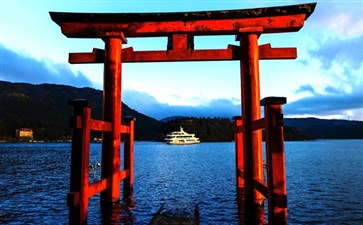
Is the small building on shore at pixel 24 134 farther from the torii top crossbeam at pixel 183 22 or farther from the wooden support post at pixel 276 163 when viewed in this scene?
the wooden support post at pixel 276 163

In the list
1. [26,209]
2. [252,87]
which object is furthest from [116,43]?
[26,209]

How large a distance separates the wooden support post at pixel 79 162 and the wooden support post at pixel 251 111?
486cm

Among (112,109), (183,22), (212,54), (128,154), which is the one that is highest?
(183,22)

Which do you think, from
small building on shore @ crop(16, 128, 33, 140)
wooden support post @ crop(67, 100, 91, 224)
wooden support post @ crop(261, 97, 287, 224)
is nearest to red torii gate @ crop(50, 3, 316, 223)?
wooden support post @ crop(67, 100, 91, 224)

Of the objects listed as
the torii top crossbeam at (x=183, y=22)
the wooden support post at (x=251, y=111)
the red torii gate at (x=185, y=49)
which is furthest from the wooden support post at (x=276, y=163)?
the torii top crossbeam at (x=183, y=22)

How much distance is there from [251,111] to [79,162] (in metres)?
5.29

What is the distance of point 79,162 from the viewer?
703 cm

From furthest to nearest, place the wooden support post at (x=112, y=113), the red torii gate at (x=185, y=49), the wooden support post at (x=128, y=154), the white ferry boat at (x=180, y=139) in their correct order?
the white ferry boat at (x=180, y=139) → the wooden support post at (x=128, y=154) → the wooden support post at (x=112, y=113) → the red torii gate at (x=185, y=49)

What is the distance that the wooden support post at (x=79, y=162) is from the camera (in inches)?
274

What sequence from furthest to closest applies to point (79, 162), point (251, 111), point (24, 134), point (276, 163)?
1. point (24, 134)
2. point (251, 111)
3. point (79, 162)
4. point (276, 163)

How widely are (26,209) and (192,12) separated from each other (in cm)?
1029

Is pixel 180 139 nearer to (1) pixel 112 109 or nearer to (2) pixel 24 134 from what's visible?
(2) pixel 24 134

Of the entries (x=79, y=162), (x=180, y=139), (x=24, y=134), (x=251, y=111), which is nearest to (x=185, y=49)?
(x=251, y=111)

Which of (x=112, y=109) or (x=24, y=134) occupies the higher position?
(x=24, y=134)
